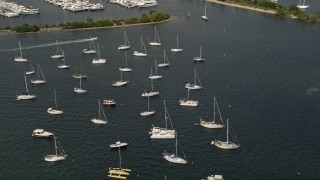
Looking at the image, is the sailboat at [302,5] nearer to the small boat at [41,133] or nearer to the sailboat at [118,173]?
the small boat at [41,133]

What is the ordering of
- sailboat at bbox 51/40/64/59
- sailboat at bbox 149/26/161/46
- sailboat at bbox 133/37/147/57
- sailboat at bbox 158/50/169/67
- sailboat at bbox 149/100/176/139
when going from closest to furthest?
1. sailboat at bbox 149/100/176/139
2. sailboat at bbox 158/50/169/67
3. sailboat at bbox 51/40/64/59
4. sailboat at bbox 133/37/147/57
5. sailboat at bbox 149/26/161/46

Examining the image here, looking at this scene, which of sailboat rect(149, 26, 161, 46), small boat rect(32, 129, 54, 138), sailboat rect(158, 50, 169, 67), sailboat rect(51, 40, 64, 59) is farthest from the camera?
sailboat rect(149, 26, 161, 46)

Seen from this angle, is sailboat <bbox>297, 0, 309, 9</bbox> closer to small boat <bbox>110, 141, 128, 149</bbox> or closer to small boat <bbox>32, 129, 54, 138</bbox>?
small boat <bbox>110, 141, 128, 149</bbox>

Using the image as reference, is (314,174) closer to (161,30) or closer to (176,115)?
(176,115)

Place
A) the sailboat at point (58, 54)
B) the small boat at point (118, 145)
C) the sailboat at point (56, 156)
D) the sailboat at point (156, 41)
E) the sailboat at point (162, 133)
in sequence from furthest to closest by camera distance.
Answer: the sailboat at point (156, 41) → the sailboat at point (58, 54) → the sailboat at point (162, 133) → the small boat at point (118, 145) → the sailboat at point (56, 156)

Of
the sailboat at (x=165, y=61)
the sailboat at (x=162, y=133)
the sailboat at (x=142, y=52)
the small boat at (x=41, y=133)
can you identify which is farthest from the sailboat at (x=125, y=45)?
the small boat at (x=41, y=133)

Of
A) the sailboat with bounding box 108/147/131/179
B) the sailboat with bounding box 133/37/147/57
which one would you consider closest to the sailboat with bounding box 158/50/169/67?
the sailboat with bounding box 133/37/147/57

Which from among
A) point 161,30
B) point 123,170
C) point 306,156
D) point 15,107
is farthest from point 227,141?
point 161,30

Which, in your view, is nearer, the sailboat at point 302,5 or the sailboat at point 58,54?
the sailboat at point 58,54
